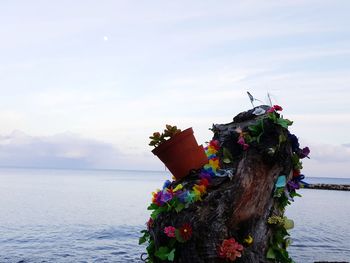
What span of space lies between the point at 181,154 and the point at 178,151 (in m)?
0.09

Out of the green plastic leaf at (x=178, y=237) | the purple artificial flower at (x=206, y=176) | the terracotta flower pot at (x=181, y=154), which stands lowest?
the green plastic leaf at (x=178, y=237)

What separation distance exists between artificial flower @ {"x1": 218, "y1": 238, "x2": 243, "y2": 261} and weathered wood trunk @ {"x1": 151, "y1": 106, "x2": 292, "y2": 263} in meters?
0.09

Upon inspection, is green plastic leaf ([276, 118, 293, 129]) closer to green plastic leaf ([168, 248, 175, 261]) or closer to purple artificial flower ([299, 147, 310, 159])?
purple artificial flower ([299, 147, 310, 159])

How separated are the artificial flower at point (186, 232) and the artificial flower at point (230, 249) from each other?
0.43 meters

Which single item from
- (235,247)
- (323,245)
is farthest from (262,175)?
(323,245)

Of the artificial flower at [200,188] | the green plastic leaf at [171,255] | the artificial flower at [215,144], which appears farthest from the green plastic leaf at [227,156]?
the green plastic leaf at [171,255]

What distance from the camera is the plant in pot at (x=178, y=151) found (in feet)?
18.0

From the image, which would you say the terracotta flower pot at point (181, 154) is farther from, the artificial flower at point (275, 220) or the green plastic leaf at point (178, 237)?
the artificial flower at point (275, 220)

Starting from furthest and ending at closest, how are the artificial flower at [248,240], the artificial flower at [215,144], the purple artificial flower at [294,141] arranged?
the artificial flower at [215,144] < the purple artificial flower at [294,141] < the artificial flower at [248,240]

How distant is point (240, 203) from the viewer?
17.5 feet

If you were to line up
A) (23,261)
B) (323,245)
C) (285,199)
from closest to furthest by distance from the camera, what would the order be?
(285,199) → (23,261) → (323,245)

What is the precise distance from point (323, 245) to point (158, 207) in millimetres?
25711

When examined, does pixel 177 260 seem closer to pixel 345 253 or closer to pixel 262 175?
pixel 262 175

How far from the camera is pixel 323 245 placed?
28.0 m
